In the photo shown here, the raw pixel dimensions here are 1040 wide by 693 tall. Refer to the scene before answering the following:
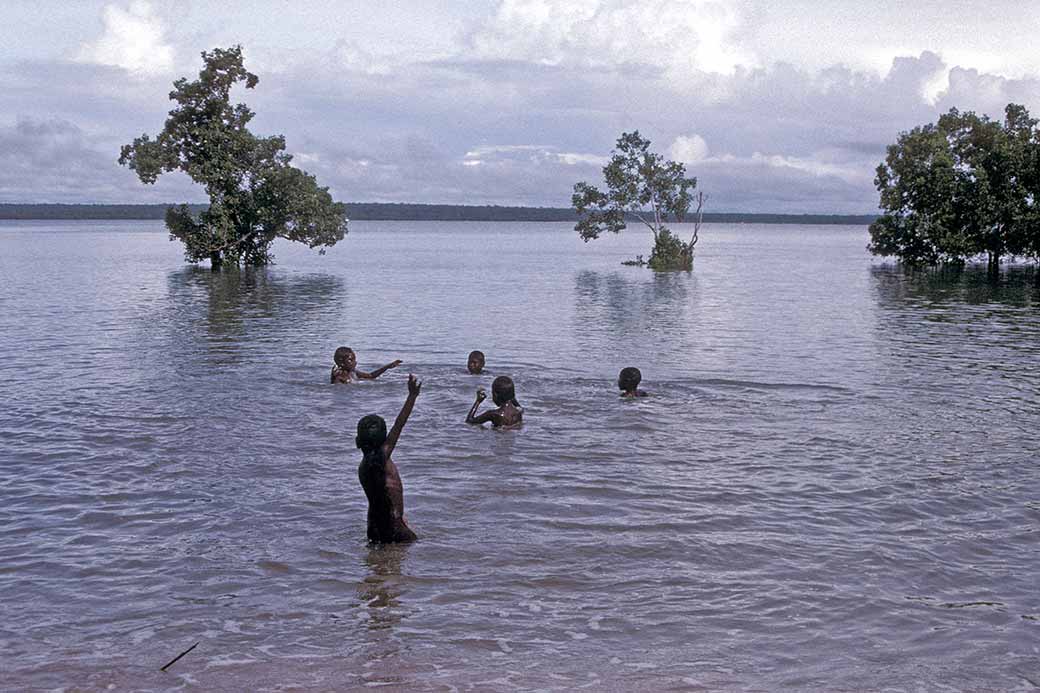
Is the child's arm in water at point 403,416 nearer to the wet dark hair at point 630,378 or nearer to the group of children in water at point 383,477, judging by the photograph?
the group of children in water at point 383,477

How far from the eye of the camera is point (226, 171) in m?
59.9

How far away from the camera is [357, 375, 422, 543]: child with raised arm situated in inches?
429

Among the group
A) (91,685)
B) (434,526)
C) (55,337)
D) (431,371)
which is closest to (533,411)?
(431,371)

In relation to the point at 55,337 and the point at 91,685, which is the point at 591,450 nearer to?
the point at 91,685

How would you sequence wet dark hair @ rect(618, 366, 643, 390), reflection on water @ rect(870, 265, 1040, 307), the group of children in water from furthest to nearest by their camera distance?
reflection on water @ rect(870, 265, 1040, 307) → wet dark hair @ rect(618, 366, 643, 390) → the group of children in water

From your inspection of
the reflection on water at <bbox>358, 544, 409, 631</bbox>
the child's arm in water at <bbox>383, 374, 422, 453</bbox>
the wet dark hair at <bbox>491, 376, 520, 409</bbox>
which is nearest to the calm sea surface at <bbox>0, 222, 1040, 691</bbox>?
the reflection on water at <bbox>358, 544, 409, 631</bbox>

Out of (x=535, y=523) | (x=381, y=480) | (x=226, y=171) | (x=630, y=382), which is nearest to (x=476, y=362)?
(x=630, y=382)

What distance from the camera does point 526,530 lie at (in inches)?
472

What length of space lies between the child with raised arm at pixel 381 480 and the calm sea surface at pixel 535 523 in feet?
1.05

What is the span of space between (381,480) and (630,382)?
33.3 ft

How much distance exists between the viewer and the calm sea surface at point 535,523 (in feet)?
28.1

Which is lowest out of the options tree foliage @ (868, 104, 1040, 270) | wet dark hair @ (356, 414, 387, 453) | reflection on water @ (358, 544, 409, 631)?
reflection on water @ (358, 544, 409, 631)

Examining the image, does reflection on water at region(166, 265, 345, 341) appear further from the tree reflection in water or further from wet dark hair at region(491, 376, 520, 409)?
wet dark hair at region(491, 376, 520, 409)

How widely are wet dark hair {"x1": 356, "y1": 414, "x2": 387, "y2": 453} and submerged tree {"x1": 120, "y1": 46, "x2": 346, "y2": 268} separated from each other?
52.2m
